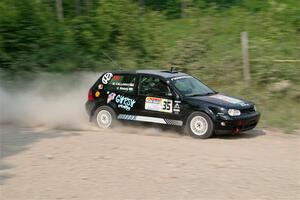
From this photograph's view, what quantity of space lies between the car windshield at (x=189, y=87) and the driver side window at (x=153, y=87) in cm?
27

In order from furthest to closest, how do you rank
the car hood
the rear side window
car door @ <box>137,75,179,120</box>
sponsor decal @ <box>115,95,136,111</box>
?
the rear side window → sponsor decal @ <box>115,95,136,111</box> → car door @ <box>137,75,179,120</box> → the car hood

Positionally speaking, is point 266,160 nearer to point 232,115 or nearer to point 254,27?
point 232,115

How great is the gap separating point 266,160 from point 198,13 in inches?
538

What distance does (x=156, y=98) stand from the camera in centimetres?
1299

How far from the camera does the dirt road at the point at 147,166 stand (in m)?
7.40

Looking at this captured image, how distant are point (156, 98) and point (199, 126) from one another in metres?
1.31

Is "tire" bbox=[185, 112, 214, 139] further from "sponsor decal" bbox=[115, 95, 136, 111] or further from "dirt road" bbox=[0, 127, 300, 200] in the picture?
"sponsor decal" bbox=[115, 95, 136, 111]

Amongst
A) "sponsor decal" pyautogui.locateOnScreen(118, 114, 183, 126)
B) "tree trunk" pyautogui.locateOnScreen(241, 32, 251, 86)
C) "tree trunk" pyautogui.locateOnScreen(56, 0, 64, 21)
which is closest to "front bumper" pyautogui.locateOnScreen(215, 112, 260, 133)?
"sponsor decal" pyautogui.locateOnScreen(118, 114, 183, 126)

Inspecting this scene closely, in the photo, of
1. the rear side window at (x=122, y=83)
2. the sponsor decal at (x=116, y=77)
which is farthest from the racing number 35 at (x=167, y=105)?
the sponsor decal at (x=116, y=77)

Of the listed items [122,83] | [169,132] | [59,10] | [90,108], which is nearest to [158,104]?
[169,132]

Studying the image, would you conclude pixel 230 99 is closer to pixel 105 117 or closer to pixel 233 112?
pixel 233 112

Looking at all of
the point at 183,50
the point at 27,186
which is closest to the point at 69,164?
the point at 27,186

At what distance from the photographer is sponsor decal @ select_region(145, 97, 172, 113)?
12.8 metres

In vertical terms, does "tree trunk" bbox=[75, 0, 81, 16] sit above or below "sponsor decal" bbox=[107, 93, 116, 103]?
above
